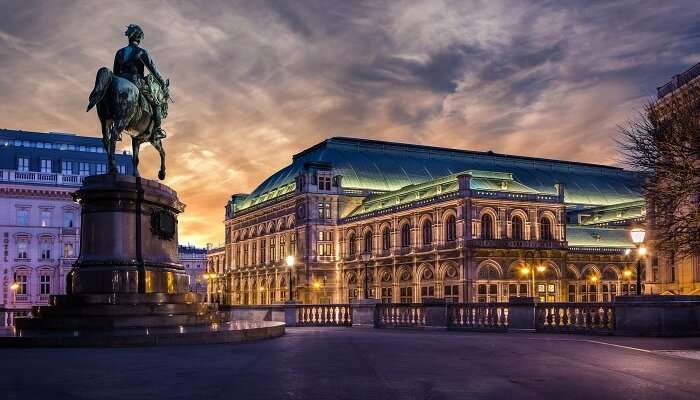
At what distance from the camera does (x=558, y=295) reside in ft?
308

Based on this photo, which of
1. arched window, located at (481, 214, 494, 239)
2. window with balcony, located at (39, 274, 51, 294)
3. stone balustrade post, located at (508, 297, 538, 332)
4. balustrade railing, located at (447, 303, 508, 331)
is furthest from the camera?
window with balcony, located at (39, 274, 51, 294)

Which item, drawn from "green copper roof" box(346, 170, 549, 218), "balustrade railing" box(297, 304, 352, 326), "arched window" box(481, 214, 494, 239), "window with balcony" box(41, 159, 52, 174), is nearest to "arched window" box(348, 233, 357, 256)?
"green copper roof" box(346, 170, 549, 218)

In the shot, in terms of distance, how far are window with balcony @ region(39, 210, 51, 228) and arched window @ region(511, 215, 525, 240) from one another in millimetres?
58131

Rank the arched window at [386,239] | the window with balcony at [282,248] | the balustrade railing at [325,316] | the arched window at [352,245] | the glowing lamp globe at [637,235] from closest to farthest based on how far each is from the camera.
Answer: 1. the glowing lamp globe at [637,235]
2. the balustrade railing at [325,316]
3. the arched window at [386,239]
4. the arched window at [352,245]
5. the window with balcony at [282,248]

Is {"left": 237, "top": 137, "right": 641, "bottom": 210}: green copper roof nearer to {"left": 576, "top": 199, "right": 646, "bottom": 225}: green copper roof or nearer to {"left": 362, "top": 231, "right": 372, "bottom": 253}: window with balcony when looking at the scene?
{"left": 576, "top": 199, "right": 646, "bottom": 225}: green copper roof

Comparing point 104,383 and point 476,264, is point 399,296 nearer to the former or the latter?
point 476,264

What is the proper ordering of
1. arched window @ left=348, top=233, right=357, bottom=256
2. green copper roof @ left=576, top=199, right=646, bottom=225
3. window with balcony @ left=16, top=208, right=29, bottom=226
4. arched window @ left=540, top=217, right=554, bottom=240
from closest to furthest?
arched window @ left=540, top=217, right=554, bottom=240
window with balcony @ left=16, top=208, right=29, bottom=226
green copper roof @ left=576, top=199, right=646, bottom=225
arched window @ left=348, top=233, right=357, bottom=256

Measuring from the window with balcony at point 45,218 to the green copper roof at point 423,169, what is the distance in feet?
126

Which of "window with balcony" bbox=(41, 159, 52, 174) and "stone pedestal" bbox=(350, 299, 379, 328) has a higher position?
"window with balcony" bbox=(41, 159, 52, 174)

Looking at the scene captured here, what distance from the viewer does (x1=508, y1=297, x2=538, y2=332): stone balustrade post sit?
1238 inches

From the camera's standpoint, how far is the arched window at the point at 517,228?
9138 centimetres

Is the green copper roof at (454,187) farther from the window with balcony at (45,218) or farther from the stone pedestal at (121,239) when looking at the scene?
the stone pedestal at (121,239)

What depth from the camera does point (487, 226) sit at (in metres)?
89.4

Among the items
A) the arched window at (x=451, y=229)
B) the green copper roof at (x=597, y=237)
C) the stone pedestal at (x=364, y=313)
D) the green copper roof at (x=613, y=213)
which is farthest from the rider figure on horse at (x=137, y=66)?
the green copper roof at (x=613, y=213)
